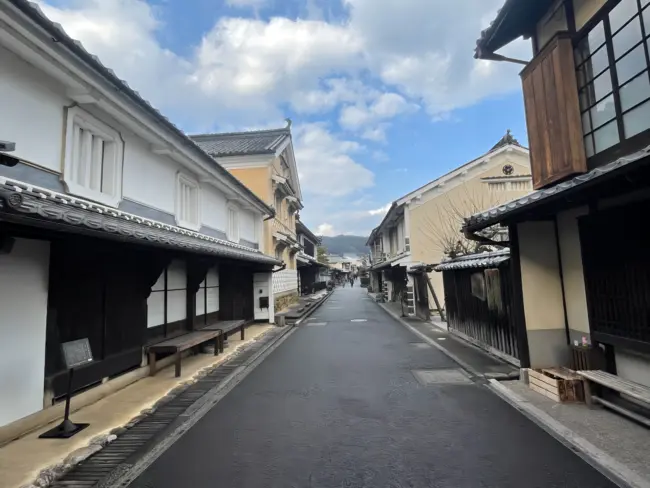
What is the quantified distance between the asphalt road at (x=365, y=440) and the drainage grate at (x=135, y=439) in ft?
1.43

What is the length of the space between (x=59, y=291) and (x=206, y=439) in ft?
10.0

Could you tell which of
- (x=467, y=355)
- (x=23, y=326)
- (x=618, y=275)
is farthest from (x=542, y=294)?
(x=23, y=326)

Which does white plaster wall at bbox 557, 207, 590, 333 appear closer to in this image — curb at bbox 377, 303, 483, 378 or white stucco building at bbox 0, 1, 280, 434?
curb at bbox 377, 303, 483, 378

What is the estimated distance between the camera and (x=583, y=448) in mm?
4102

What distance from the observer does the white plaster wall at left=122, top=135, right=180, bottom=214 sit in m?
7.91

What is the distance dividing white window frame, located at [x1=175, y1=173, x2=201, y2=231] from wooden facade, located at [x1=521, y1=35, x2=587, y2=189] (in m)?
8.41

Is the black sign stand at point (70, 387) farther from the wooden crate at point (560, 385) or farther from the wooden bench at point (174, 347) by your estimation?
the wooden crate at point (560, 385)

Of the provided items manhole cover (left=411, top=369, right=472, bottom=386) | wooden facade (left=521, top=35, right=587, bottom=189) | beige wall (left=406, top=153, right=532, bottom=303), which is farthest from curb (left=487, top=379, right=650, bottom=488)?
beige wall (left=406, top=153, right=532, bottom=303)

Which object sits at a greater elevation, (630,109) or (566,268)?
(630,109)

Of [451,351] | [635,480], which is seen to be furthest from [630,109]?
[451,351]

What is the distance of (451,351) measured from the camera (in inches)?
396

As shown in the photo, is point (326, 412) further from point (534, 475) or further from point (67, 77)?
point (67, 77)

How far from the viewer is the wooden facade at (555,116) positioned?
6.11 m

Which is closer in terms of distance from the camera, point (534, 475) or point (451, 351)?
point (534, 475)
